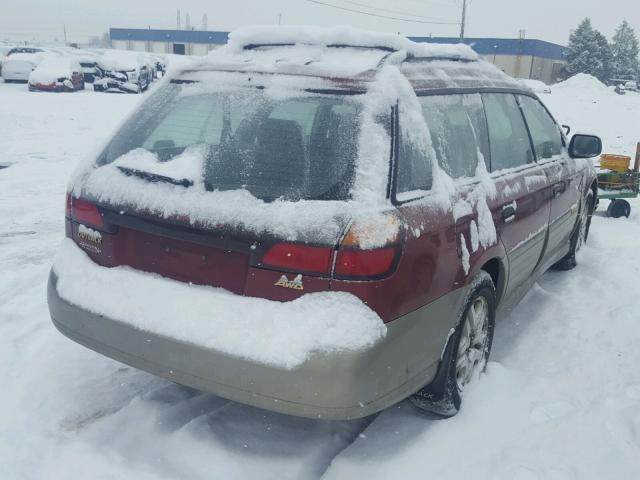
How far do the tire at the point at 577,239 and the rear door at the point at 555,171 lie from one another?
0.43 metres

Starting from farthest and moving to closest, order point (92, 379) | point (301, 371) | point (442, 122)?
point (92, 379) < point (442, 122) < point (301, 371)

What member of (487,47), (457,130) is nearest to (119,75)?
(457,130)

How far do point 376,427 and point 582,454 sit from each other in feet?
3.17

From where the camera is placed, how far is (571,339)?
432 centimetres

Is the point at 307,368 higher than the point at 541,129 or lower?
lower

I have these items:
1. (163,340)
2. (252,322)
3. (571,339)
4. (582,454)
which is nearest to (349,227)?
(252,322)

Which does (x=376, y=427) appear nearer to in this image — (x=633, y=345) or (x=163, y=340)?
(x=163, y=340)

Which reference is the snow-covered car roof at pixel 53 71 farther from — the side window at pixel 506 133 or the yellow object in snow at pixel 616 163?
the side window at pixel 506 133

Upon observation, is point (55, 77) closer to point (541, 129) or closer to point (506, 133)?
point (541, 129)

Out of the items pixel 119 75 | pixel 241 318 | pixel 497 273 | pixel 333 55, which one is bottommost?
pixel 119 75

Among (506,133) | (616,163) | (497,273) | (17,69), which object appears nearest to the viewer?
(497,273)

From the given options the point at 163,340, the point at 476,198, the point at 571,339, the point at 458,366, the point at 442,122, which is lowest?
the point at 571,339

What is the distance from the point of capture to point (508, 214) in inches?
140

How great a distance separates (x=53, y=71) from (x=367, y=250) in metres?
22.4
